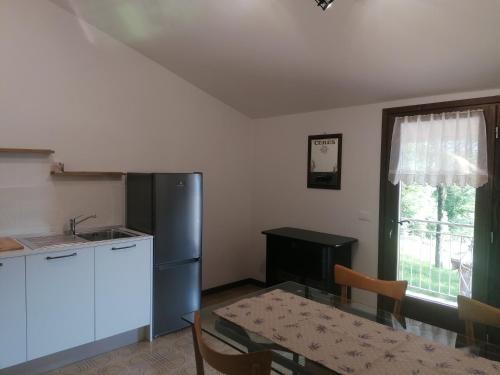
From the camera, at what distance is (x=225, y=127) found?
4.14 metres

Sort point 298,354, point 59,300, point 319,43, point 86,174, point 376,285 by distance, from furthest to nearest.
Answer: point 86,174 → point 319,43 → point 59,300 → point 376,285 → point 298,354

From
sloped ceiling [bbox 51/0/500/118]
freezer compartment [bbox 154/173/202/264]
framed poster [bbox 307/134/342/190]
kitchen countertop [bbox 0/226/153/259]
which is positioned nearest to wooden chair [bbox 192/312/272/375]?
kitchen countertop [bbox 0/226/153/259]

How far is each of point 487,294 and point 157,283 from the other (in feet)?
8.56

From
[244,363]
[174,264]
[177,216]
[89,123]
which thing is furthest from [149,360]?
[89,123]

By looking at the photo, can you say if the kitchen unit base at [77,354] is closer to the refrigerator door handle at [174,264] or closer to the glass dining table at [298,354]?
the refrigerator door handle at [174,264]

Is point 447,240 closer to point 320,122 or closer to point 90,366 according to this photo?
point 320,122

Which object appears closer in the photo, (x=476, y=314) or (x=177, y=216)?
(x=476, y=314)

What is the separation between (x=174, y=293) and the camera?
3121mm

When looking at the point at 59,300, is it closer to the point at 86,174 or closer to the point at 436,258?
the point at 86,174

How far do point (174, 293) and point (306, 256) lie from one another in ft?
4.05

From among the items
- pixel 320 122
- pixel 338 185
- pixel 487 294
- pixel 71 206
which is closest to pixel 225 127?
pixel 320 122

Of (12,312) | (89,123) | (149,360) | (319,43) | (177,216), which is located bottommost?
(149,360)

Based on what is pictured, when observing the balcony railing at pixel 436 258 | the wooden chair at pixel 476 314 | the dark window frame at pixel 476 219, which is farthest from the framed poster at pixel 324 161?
the wooden chair at pixel 476 314

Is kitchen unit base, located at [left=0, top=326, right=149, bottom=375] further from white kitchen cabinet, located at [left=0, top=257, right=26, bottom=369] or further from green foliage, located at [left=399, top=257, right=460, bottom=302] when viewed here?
green foliage, located at [left=399, top=257, right=460, bottom=302]
